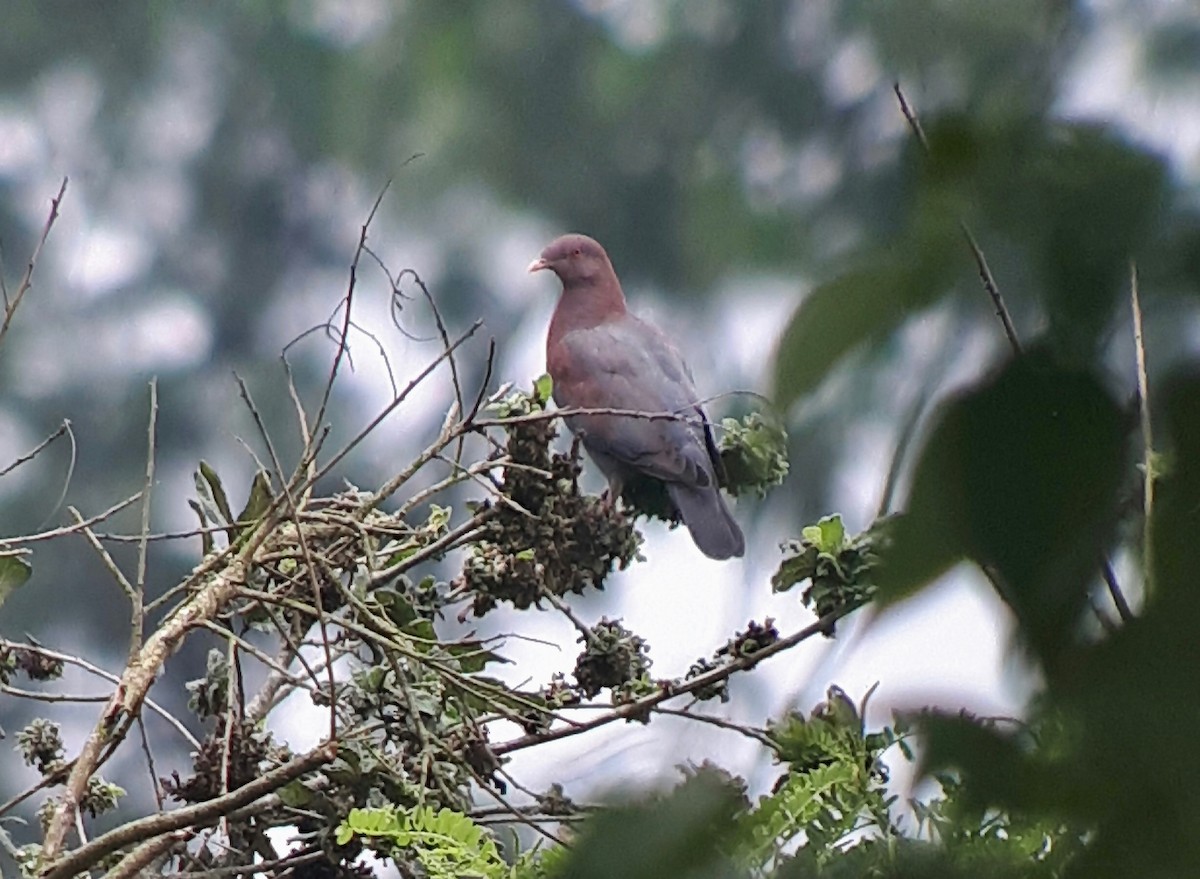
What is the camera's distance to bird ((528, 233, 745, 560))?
103cm

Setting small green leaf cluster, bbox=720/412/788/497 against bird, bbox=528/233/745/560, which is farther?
bird, bbox=528/233/745/560

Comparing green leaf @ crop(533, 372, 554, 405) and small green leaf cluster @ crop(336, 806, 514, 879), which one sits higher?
green leaf @ crop(533, 372, 554, 405)

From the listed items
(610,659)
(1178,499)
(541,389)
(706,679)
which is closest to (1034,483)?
(1178,499)

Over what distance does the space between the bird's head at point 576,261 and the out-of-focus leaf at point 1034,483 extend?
1.32 meters

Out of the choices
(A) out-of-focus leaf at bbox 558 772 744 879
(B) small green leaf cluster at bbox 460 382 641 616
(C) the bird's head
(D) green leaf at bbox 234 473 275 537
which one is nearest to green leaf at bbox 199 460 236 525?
(D) green leaf at bbox 234 473 275 537

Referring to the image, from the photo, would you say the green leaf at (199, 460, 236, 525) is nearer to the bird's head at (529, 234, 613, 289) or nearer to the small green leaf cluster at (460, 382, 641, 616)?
the small green leaf cluster at (460, 382, 641, 616)

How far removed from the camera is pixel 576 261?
1.56 metres

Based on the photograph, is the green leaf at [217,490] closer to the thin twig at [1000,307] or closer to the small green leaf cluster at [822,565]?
the small green leaf cluster at [822,565]

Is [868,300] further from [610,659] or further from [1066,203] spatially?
[610,659]

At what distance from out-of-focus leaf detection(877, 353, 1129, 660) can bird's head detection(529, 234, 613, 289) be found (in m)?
1.32

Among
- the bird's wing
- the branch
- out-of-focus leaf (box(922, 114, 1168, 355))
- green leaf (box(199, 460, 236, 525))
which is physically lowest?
out-of-focus leaf (box(922, 114, 1168, 355))

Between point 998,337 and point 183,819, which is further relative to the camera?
point 183,819

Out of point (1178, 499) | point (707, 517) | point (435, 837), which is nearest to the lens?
point (1178, 499)

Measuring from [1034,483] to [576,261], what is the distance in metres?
1.37
